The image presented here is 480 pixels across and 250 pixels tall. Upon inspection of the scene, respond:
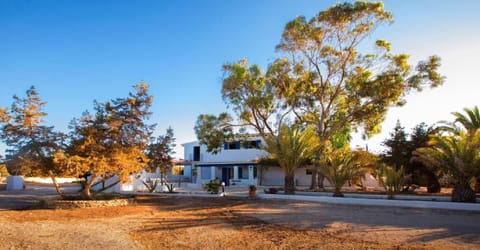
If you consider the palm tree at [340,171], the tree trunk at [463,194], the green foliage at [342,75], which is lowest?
the tree trunk at [463,194]

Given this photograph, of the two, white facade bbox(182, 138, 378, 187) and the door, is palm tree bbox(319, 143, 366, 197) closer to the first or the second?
white facade bbox(182, 138, 378, 187)

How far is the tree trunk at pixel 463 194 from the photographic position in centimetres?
1435

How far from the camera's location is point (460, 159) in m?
14.1

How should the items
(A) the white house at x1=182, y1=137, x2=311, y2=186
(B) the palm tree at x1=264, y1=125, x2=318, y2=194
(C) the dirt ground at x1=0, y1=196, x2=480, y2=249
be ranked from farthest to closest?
1. (A) the white house at x1=182, y1=137, x2=311, y2=186
2. (B) the palm tree at x1=264, y1=125, x2=318, y2=194
3. (C) the dirt ground at x1=0, y1=196, x2=480, y2=249

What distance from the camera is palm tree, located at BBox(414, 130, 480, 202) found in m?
14.1

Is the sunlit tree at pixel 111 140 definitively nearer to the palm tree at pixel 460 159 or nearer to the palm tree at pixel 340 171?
the palm tree at pixel 340 171

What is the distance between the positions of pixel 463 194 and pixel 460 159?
1.63 m

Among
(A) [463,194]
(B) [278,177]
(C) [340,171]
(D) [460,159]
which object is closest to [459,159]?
(D) [460,159]

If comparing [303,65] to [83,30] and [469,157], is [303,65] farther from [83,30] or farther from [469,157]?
[83,30]

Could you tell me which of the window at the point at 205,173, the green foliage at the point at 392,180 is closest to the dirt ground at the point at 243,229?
the green foliage at the point at 392,180

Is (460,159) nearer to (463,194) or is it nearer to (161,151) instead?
(463,194)

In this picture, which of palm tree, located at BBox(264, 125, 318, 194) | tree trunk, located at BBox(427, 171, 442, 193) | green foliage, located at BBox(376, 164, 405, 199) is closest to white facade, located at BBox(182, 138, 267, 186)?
palm tree, located at BBox(264, 125, 318, 194)

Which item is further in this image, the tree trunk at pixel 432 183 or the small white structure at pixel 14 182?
the small white structure at pixel 14 182

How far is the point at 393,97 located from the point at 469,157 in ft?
26.6
